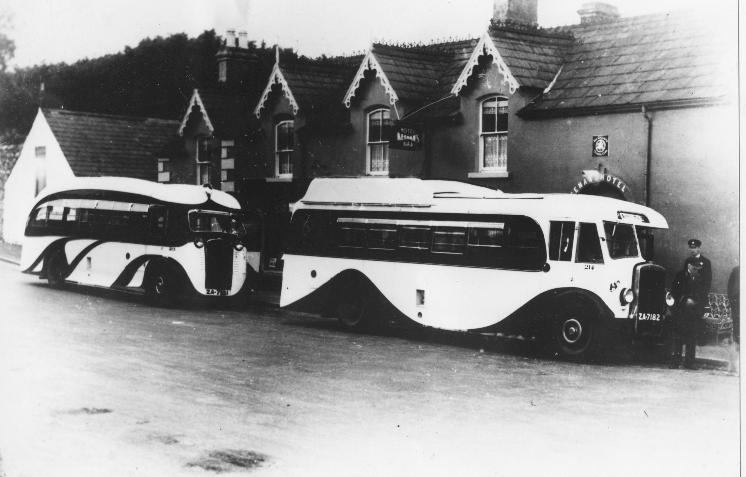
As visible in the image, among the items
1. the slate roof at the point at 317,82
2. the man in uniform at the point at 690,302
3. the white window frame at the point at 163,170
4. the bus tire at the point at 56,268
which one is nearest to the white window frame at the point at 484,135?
the slate roof at the point at 317,82

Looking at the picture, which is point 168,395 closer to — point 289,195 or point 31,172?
point 31,172

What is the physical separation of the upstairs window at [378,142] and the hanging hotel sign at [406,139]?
127 centimetres

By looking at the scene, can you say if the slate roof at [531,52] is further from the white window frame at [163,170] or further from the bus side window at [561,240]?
the white window frame at [163,170]

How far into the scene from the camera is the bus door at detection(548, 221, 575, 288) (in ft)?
44.3

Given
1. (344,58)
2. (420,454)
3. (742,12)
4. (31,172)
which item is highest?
(344,58)

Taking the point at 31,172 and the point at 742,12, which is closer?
the point at 742,12

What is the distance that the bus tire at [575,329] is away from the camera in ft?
43.5

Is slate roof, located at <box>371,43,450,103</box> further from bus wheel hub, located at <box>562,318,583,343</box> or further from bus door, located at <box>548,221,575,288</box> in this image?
bus wheel hub, located at <box>562,318,583,343</box>

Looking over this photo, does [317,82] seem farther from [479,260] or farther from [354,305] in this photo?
[479,260]

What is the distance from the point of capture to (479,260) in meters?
14.4

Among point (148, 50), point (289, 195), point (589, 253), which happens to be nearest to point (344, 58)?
point (289, 195)

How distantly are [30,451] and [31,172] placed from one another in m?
10.0

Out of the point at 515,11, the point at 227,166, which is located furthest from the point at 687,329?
the point at 227,166

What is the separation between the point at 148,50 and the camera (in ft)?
44.0
